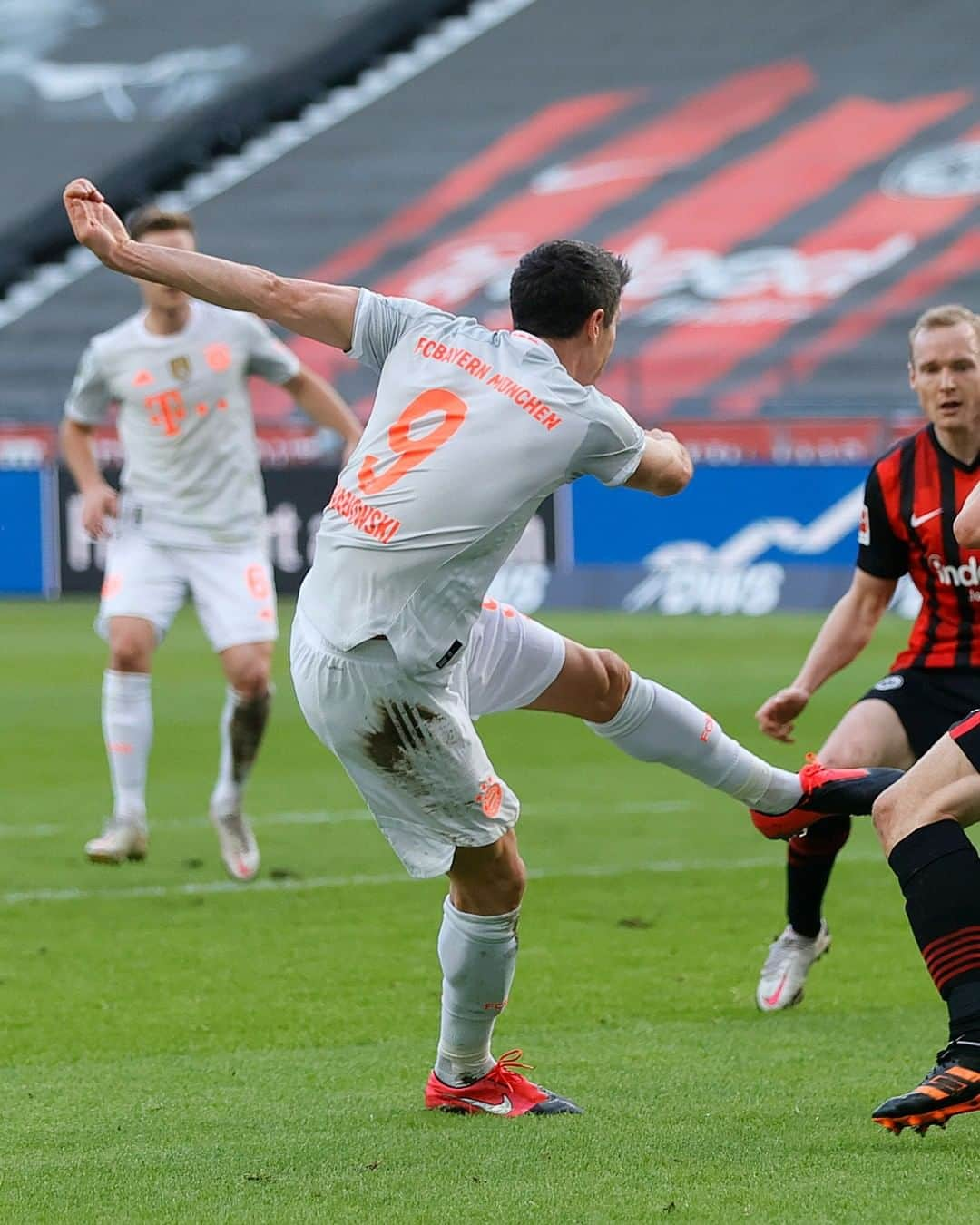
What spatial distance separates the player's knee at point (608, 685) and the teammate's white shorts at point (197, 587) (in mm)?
3096

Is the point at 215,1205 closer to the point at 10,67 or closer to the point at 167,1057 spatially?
the point at 167,1057

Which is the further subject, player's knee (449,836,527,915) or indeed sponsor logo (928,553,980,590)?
indeed sponsor logo (928,553,980,590)

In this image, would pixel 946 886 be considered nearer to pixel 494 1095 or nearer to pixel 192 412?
pixel 494 1095

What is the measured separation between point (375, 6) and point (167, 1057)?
2562cm

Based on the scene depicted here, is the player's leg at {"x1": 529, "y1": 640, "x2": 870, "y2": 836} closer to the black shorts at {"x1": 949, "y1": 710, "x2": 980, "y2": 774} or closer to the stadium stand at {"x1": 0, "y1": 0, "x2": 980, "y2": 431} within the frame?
the black shorts at {"x1": 949, "y1": 710, "x2": 980, "y2": 774}

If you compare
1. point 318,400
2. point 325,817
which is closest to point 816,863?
point 318,400

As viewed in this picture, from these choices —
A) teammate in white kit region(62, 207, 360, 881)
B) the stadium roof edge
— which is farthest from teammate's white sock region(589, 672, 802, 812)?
the stadium roof edge

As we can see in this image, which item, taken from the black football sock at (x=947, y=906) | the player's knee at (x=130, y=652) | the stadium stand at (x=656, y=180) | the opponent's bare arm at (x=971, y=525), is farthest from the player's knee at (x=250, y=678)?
the stadium stand at (x=656, y=180)

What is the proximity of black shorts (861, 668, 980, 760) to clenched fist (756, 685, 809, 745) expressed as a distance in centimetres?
35

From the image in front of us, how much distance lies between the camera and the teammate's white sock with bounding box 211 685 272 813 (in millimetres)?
7602

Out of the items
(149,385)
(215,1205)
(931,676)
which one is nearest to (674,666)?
(149,385)

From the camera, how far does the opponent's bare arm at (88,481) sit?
7629mm

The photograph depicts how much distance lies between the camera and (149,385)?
7.87m

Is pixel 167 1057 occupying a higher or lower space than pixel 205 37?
lower
